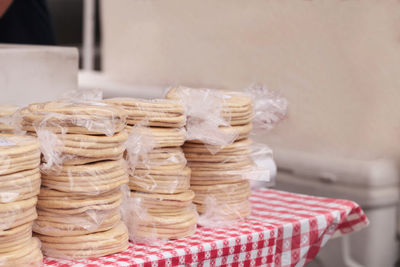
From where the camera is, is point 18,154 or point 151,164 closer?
point 18,154

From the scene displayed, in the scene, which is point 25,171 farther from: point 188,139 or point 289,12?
point 289,12

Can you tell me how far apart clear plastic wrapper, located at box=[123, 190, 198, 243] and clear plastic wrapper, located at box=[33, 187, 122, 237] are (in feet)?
0.50

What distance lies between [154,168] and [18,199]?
1.41 feet

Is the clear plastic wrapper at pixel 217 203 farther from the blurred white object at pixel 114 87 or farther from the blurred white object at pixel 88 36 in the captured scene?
the blurred white object at pixel 88 36

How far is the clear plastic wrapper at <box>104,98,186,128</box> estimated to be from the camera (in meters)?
1.74

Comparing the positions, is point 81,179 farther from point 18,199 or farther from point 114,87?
point 114,87

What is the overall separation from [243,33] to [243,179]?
6.27 feet

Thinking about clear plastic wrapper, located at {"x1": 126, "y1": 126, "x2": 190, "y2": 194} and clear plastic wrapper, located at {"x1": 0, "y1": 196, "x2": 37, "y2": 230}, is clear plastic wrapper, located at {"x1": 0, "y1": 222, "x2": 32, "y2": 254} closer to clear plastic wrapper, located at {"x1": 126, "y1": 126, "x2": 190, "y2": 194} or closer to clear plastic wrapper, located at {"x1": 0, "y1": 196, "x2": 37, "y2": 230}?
clear plastic wrapper, located at {"x1": 0, "y1": 196, "x2": 37, "y2": 230}

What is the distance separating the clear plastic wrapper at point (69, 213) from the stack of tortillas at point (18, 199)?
0.06m

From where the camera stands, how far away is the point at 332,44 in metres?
3.29

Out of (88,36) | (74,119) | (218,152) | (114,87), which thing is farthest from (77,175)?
(88,36)

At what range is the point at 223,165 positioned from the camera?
6.40ft

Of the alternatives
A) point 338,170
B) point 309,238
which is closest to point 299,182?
point 338,170

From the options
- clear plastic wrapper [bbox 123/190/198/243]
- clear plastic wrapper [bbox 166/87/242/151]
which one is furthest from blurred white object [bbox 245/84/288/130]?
clear plastic wrapper [bbox 123/190/198/243]
